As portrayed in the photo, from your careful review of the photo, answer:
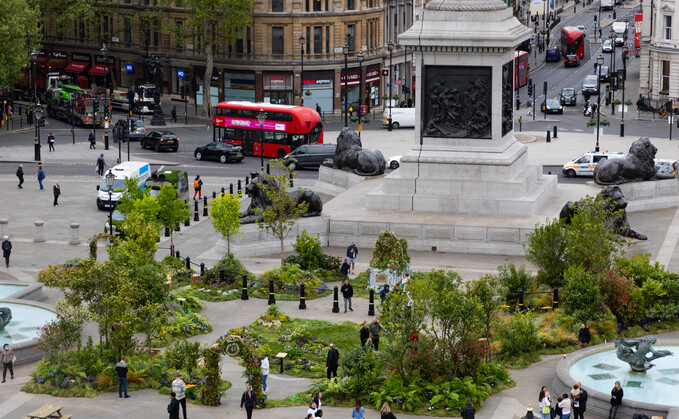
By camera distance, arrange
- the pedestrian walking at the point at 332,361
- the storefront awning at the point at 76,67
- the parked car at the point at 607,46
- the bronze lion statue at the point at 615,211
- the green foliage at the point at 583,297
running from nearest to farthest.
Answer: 1. the pedestrian walking at the point at 332,361
2. the green foliage at the point at 583,297
3. the bronze lion statue at the point at 615,211
4. the storefront awning at the point at 76,67
5. the parked car at the point at 607,46

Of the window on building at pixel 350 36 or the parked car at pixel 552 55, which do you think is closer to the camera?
the window on building at pixel 350 36

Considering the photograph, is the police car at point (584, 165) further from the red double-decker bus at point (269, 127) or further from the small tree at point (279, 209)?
the small tree at point (279, 209)

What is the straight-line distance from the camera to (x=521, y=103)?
111 meters

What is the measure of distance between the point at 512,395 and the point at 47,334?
43.3ft

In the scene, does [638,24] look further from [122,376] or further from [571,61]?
[122,376]

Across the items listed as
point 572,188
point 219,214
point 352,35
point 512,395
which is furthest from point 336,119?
point 512,395

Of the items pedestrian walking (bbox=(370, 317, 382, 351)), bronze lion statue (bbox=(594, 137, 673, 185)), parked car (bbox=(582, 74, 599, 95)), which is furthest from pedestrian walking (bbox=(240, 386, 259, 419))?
parked car (bbox=(582, 74, 599, 95))

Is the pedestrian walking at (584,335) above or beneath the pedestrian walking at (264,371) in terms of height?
above

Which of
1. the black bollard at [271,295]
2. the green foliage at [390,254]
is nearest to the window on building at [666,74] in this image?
the green foliage at [390,254]

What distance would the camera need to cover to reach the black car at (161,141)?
8819cm

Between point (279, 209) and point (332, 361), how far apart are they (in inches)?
578

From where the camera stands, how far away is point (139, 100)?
350ft

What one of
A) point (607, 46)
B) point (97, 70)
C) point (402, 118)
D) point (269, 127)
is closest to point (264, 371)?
point (269, 127)

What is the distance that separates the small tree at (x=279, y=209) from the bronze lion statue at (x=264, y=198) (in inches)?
9.1
